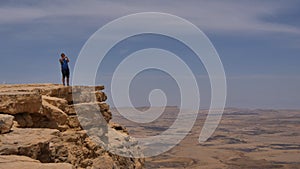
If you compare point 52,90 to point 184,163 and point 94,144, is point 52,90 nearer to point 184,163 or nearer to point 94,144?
point 94,144

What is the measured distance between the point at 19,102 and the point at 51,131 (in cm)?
191

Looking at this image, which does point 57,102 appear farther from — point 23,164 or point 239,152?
point 239,152

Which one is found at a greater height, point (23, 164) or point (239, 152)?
point (239, 152)

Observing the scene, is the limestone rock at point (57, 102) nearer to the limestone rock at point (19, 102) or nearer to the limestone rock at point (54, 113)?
the limestone rock at point (54, 113)

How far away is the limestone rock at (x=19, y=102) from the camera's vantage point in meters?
11.0

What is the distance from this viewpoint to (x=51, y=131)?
33.1 feet

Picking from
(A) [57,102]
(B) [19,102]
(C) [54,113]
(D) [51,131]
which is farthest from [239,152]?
(D) [51,131]

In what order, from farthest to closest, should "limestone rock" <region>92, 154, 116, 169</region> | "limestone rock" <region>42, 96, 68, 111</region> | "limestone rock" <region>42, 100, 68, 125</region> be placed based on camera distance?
1. "limestone rock" <region>42, 96, 68, 111</region>
2. "limestone rock" <region>92, 154, 116, 169</region>
3. "limestone rock" <region>42, 100, 68, 125</region>

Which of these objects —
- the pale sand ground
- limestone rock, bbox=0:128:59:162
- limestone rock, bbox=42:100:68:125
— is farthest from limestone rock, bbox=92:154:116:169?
the pale sand ground

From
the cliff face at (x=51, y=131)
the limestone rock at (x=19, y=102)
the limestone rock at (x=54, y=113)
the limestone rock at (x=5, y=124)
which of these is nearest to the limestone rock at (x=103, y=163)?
the cliff face at (x=51, y=131)

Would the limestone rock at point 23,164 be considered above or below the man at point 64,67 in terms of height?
below

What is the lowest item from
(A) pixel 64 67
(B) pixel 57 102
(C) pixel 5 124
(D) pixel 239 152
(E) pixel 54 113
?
(C) pixel 5 124

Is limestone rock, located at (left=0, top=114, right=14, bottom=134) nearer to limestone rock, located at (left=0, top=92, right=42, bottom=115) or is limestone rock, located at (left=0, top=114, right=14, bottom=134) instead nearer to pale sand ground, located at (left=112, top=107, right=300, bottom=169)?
limestone rock, located at (left=0, top=92, right=42, bottom=115)

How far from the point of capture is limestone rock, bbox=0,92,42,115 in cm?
1098
